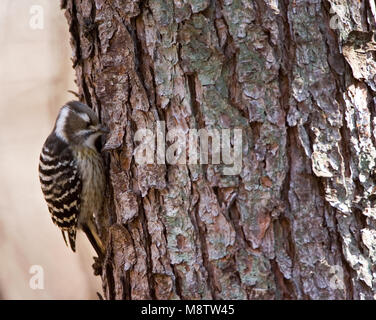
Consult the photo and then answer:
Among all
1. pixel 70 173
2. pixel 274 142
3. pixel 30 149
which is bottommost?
pixel 30 149

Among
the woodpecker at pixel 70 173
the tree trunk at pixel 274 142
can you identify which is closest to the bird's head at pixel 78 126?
the woodpecker at pixel 70 173

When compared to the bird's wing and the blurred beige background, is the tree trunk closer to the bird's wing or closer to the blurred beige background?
the bird's wing

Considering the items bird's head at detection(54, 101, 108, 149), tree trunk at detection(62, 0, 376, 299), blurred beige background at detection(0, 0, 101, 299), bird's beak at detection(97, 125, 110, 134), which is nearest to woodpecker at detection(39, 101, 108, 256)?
bird's head at detection(54, 101, 108, 149)

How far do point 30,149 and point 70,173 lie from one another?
109 inches

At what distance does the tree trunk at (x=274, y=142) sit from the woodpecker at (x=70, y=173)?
123 cm

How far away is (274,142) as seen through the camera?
2.89 meters

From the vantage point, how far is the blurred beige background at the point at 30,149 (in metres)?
6.45

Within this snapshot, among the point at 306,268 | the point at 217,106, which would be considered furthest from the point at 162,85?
the point at 306,268

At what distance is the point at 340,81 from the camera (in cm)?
291

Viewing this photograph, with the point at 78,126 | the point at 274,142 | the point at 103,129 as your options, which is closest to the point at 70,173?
the point at 78,126

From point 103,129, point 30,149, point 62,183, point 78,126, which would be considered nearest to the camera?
point 103,129

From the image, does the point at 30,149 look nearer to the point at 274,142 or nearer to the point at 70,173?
the point at 70,173

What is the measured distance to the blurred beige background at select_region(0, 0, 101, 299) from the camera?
21.2 feet

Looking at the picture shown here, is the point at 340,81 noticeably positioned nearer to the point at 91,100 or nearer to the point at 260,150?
the point at 260,150
